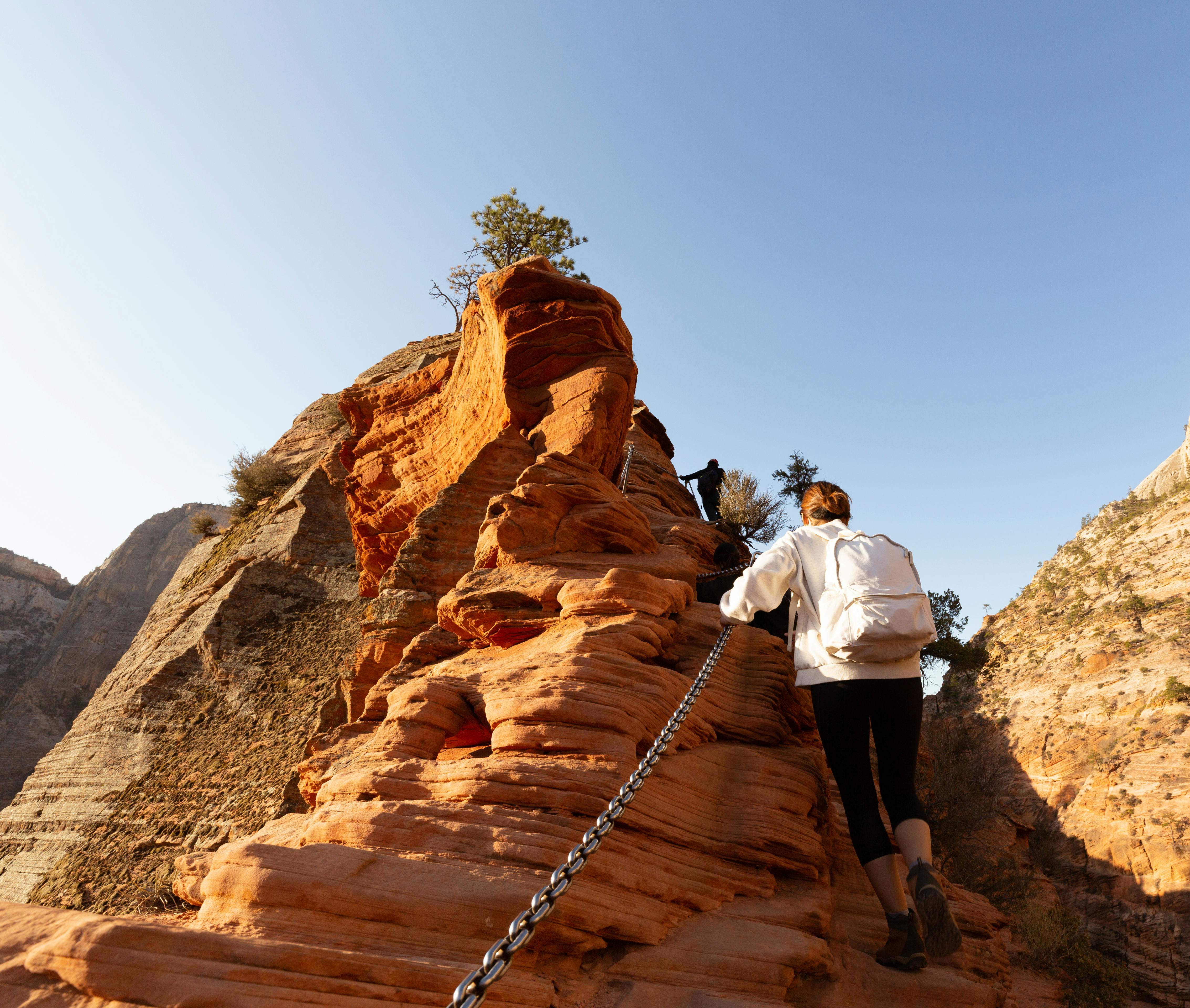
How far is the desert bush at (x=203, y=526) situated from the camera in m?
20.0

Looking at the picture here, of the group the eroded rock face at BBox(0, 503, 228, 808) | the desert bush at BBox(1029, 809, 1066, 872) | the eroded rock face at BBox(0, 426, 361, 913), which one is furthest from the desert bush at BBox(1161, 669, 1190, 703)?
the eroded rock face at BBox(0, 503, 228, 808)

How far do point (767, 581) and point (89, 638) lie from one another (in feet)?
140

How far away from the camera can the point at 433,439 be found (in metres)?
11.8

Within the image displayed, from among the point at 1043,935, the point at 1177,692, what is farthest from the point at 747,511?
the point at 1177,692

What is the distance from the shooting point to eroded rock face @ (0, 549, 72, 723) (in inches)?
1380

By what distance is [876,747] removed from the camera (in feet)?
10.9

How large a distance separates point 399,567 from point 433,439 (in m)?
3.76

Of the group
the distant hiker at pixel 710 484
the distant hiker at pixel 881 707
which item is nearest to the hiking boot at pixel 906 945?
the distant hiker at pixel 881 707

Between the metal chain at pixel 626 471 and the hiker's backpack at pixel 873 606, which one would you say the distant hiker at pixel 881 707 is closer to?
the hiker's backpack at pixel 873 606

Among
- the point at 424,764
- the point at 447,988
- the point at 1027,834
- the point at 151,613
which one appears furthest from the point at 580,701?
the point at 151,613

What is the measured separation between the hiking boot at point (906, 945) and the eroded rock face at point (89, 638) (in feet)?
90.4

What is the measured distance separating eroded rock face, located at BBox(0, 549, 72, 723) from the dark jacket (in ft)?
112

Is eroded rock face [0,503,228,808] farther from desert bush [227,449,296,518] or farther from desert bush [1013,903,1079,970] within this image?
desert bush [1013,903,1079,970]

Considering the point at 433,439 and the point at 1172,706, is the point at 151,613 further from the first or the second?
the point at 1172,706
